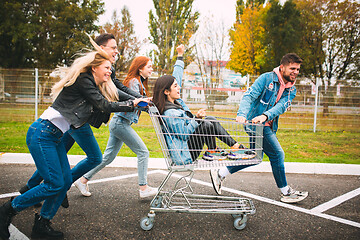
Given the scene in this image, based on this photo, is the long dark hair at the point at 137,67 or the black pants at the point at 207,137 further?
the long dark hair at the point at 137,67

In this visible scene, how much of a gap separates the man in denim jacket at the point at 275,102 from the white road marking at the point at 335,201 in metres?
0.23

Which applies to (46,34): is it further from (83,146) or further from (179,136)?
(179,136)

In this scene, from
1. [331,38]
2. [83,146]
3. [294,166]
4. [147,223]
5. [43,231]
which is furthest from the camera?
[331,38]

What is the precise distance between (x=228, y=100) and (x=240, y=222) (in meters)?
7.37

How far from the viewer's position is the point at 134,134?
138 inches

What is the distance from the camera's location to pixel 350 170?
522cm

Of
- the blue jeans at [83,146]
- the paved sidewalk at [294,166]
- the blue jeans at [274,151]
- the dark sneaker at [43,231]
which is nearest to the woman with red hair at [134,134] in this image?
the blue jeans at [83,146]

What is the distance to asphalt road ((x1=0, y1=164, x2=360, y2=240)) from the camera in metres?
2.74

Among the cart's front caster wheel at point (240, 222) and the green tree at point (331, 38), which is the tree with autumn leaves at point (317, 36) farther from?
the cart's front caster wheel at point (240, 222)

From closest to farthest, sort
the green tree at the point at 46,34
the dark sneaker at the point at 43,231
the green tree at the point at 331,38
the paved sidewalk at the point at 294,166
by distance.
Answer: the dark sneaker at the point at 43,231 < the paved sidewalk at the point at 294,166 < the green tree at the point at 331,38 < the green tree at the point at 46,34

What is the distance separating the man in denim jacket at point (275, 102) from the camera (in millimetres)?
3479

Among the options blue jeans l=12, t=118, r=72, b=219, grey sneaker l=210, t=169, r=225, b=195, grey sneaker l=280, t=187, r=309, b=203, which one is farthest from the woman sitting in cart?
grey sneaker l=280, t=187, r=309, b=203

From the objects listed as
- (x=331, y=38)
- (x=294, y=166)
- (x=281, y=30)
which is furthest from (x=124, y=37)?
(x=294, y=166)

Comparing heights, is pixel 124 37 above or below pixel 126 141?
above
